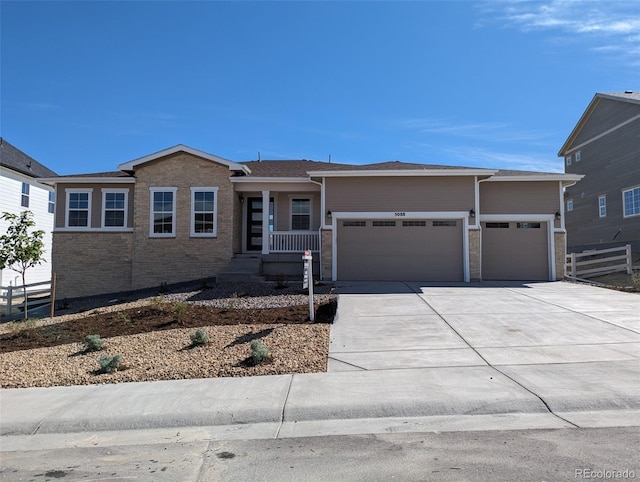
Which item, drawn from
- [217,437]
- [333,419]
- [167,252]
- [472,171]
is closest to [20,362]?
[217,437]

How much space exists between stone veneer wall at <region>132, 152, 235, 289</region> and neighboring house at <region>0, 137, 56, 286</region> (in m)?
7.03

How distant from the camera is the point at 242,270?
16.9m

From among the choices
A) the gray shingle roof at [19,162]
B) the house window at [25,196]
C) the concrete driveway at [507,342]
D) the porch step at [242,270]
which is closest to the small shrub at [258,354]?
the concrete driveway at [507,342]

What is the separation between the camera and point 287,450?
174 inches

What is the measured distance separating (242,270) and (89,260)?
695cm

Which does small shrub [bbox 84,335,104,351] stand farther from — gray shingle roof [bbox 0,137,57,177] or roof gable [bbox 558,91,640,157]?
roof gable [bbox 558,91,640,157]

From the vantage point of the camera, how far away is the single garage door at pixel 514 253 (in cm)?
1752

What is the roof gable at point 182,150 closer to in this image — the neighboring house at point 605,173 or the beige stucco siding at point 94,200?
the beige stucco siding at point 94,200

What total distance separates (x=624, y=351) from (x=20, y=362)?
1019 centimetres

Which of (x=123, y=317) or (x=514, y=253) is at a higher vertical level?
(x=514, y=253)

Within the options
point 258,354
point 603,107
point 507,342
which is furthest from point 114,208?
point 603,107

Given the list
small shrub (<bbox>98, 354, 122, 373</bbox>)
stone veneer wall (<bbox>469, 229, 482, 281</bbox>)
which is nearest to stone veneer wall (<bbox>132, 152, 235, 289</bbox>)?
stone veneer wall (<bbox>469, 229, 482, 281</bbox>)

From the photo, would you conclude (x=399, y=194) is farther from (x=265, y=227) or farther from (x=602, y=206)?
(x=602, y=206)

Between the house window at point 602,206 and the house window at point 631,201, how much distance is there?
1.81 metres
